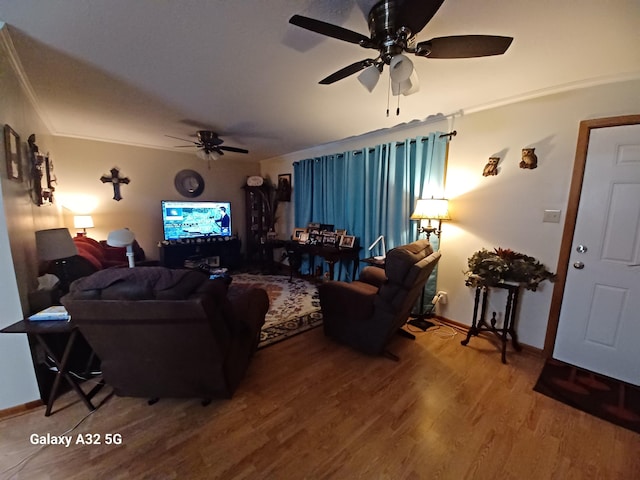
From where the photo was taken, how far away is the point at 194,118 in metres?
2.88

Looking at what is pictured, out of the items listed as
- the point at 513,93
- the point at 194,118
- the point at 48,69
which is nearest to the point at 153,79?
the point at 48,69

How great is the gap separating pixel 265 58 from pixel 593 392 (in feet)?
11.0

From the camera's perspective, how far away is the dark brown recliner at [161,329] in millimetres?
1283

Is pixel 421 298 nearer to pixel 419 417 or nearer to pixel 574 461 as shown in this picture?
pixel 419 417

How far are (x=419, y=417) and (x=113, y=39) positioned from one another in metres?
3.01

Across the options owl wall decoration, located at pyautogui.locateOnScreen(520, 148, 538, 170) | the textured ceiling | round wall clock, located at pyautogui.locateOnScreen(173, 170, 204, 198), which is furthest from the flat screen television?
owl wall decoration, located at pyautogui.locateOnScreen(520, 148, 538, 170)

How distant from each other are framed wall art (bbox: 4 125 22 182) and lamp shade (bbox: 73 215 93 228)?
7.60 ft

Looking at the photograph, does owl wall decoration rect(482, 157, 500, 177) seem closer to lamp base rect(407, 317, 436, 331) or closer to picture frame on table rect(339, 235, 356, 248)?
lamp base rect(407, 317, 436, 331)

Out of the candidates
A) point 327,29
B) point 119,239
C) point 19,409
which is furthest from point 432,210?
point 19,409

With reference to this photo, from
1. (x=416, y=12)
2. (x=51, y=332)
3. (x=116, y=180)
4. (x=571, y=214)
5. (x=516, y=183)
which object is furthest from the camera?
(x=116, y=180)

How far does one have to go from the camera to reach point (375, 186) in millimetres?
3475

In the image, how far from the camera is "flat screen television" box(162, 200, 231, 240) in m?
4.43

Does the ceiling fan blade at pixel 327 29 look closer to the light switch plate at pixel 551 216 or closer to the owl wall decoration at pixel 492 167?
the owl wall decoration at pixel 492 167

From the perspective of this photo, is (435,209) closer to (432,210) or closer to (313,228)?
(432,210)
